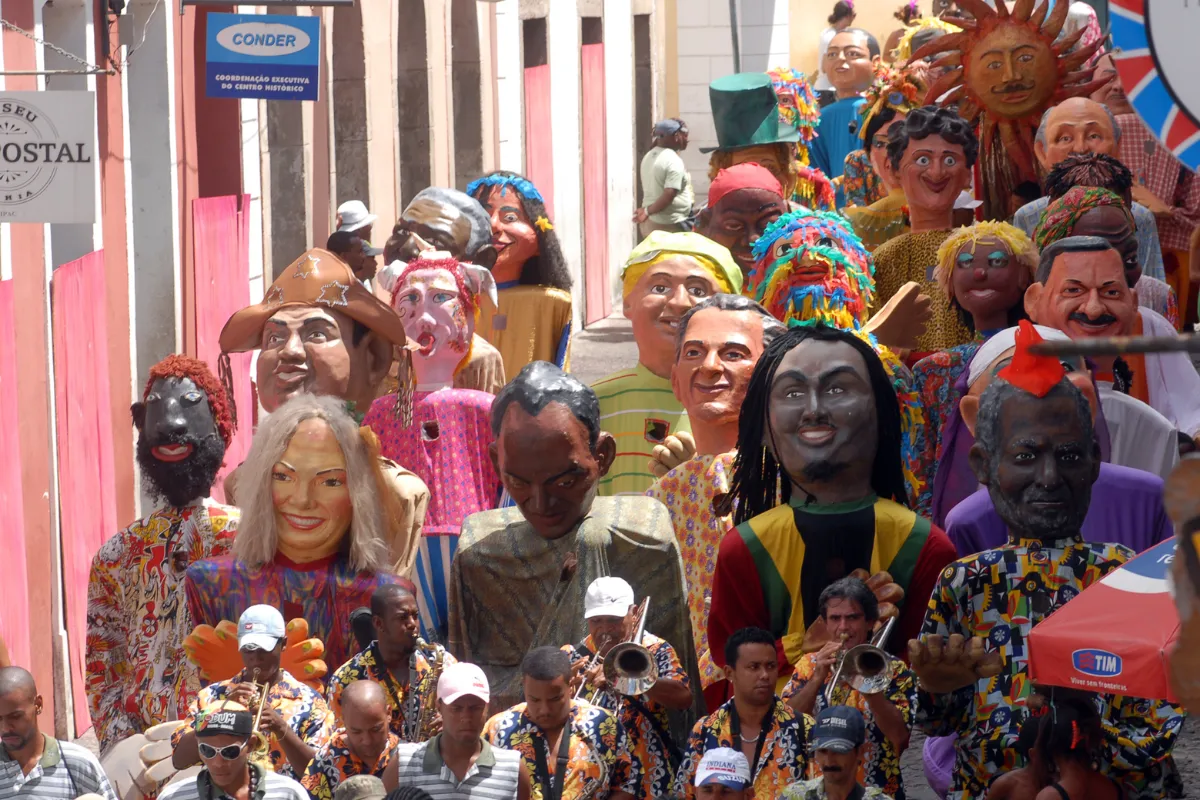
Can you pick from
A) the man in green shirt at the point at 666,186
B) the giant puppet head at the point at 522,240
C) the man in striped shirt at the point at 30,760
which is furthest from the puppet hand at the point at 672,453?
the man in green shirt at the point at 666,186

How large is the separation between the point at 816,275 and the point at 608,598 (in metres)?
2.38

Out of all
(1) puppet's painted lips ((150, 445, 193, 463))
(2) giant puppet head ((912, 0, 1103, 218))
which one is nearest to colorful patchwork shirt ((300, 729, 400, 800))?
(1) puppet's painted lips ((150, 445, 193, 463))

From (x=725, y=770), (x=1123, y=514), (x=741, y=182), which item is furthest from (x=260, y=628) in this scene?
(x=741, y=182)

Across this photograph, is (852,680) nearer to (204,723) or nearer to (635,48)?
(204,723)

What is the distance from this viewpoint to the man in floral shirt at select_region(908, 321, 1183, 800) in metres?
5.14

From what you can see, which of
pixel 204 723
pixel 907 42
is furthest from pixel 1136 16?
pixel 907 42

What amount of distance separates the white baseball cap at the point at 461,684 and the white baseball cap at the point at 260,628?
2.01 ft

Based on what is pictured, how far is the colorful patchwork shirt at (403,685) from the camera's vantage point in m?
5.50

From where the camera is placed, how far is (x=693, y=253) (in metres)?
7.46

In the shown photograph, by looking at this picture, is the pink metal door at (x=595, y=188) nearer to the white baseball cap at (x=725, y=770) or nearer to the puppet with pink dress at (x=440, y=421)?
the puppet with pink dress at (x=440, y=421)

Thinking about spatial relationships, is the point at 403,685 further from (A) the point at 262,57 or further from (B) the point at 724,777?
(A) the point at 262,57

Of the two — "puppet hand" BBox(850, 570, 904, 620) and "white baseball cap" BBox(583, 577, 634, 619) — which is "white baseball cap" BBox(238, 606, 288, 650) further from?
"puppet hand" BBox(850, 570, 904, 620)

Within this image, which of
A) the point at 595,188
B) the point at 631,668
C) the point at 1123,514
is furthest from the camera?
the point at 595,188

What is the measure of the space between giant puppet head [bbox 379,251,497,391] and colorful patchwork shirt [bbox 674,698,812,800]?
273cm
